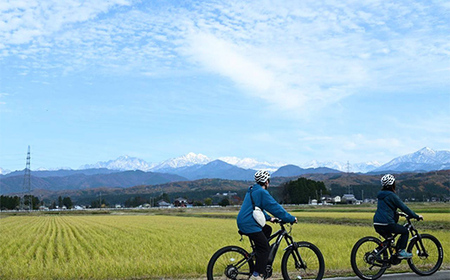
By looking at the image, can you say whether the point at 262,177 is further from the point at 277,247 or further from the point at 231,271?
the point at 231,271

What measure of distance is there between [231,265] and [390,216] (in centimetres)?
407

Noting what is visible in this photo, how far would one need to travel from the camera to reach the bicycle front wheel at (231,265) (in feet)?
29.9

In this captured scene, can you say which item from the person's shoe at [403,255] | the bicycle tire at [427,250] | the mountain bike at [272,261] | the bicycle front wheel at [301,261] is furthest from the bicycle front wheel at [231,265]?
the bicycle tire at [427,250]

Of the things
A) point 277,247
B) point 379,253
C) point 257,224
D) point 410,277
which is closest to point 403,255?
point 379,253

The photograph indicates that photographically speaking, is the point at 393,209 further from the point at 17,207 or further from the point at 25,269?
the point at 17,207

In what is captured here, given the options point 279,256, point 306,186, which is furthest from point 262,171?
point 306,186

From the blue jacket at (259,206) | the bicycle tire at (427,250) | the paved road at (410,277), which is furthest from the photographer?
the bicycle tire at (427,250)

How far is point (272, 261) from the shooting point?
30.6 ft

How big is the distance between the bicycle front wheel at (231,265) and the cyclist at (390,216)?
11.7ft

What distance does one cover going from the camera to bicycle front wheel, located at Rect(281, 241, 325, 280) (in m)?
9.69

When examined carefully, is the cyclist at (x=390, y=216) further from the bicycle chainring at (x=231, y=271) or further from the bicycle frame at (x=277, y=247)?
the bicycle chainring at (x=231, y=271)

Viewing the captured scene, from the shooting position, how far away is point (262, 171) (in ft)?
31.1

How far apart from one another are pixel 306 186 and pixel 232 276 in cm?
16019

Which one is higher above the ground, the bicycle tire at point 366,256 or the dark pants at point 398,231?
the dark pants at point 398,231
